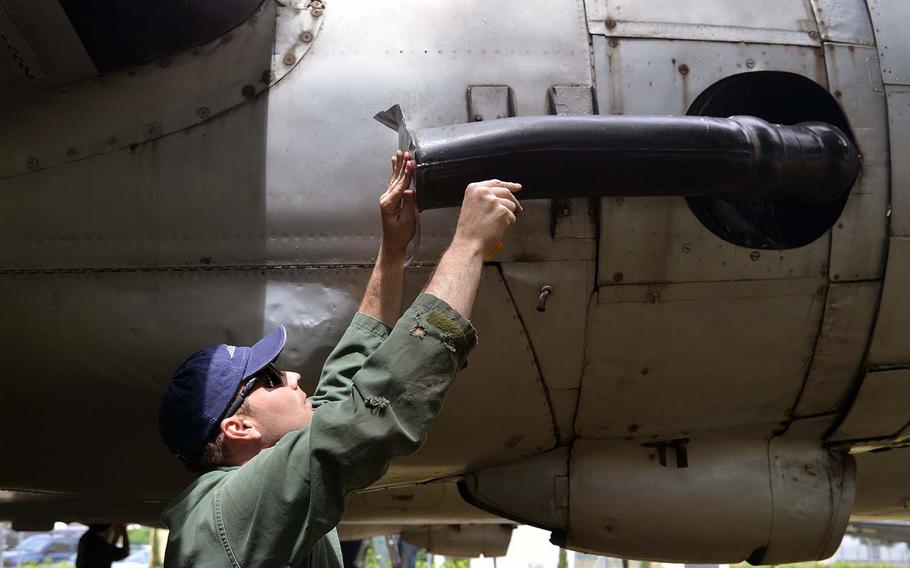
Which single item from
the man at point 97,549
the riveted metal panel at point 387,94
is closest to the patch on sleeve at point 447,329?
the riveted metal panel at point 387,94

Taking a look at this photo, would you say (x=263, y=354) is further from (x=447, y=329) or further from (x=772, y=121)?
(x=772, y=121)

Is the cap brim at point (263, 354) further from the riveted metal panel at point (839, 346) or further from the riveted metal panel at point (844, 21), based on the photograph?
the riveted metal panel at point (844, 21)

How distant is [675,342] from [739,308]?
0.24 metres

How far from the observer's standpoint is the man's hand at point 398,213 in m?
2.55

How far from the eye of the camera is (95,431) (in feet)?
11.3

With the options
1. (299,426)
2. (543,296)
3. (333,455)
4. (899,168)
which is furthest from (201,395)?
(899,168)

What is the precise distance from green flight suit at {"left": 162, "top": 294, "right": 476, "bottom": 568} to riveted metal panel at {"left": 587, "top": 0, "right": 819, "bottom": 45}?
1868 mm

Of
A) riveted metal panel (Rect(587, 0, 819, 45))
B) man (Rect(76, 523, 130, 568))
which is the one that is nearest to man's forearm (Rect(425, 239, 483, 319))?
riveted metal panel (Rect(587, 0, 819, 45))

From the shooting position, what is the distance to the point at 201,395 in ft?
6.96

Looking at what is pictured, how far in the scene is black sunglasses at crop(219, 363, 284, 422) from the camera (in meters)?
2.14

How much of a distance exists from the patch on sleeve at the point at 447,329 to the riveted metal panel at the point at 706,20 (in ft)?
6.00

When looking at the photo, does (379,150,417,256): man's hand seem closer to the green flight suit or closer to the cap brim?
the cap brim

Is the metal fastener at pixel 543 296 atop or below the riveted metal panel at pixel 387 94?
below

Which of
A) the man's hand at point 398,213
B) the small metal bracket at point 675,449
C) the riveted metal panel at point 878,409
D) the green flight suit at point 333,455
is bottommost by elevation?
the green flight suit at point 333,455
